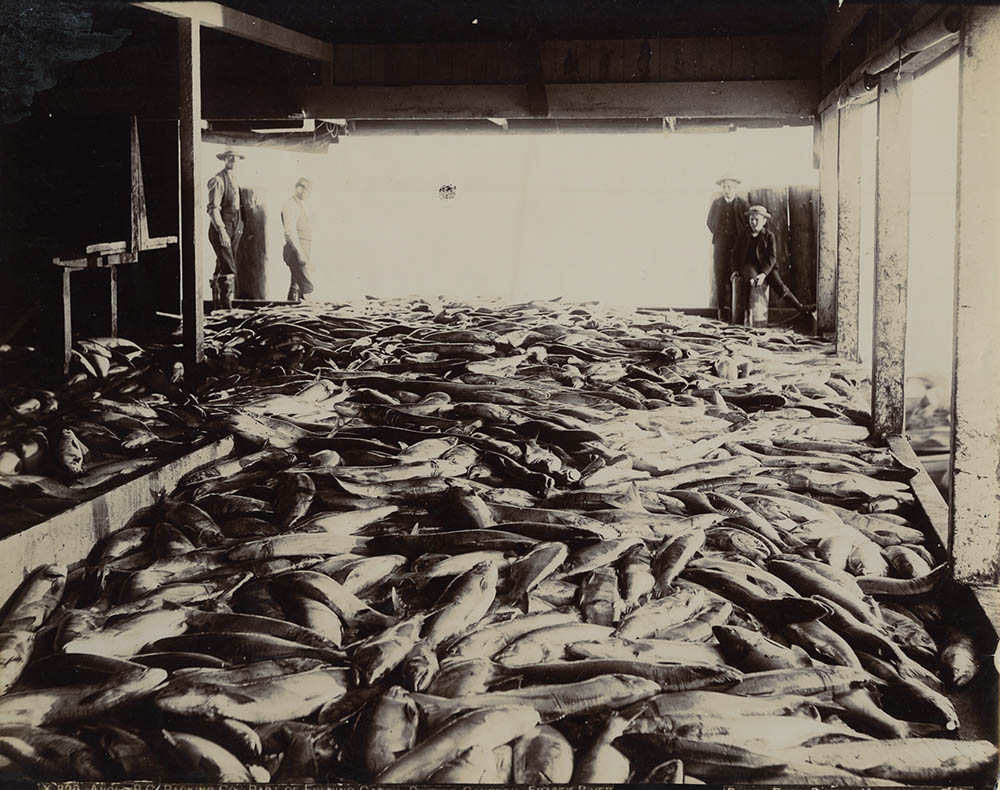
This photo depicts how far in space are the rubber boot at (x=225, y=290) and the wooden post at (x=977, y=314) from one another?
3.98m

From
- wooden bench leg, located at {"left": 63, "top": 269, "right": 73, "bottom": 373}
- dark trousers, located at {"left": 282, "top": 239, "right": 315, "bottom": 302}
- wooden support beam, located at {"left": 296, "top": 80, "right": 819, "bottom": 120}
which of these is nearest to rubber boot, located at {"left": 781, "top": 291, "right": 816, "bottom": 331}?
wooden support beam, located at {"left": 296, "top": 80, "right": 819, "bottom": 120}

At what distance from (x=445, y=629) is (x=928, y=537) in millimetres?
1873

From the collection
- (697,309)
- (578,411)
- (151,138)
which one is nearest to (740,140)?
(697,309)

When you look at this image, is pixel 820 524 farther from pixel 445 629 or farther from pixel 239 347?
pixel 239 347

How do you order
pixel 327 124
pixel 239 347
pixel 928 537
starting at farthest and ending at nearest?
1. pixel 327 124
2. pixel 239 347
3. pixel 928 537

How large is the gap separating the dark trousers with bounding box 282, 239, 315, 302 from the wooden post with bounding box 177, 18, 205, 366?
62 centimetres

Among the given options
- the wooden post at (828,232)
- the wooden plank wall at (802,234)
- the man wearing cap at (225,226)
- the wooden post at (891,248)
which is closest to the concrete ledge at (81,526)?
the man wearing cap at (225,226)

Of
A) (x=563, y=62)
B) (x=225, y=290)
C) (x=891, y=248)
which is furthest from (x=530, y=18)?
(x=891, y=248)

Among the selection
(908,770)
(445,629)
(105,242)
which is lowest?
(908,770)

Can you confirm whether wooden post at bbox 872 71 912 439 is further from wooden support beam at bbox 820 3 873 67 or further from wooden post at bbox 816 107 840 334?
wooden post at bbox 816 107 840 334

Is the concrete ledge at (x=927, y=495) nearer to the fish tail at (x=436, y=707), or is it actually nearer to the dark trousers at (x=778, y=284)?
the dark trousers at (x=778, y=284)

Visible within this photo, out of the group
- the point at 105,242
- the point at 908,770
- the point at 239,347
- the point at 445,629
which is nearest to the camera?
the point at 908,770

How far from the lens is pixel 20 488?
12.1ft

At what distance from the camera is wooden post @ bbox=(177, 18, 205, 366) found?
16.2ft
